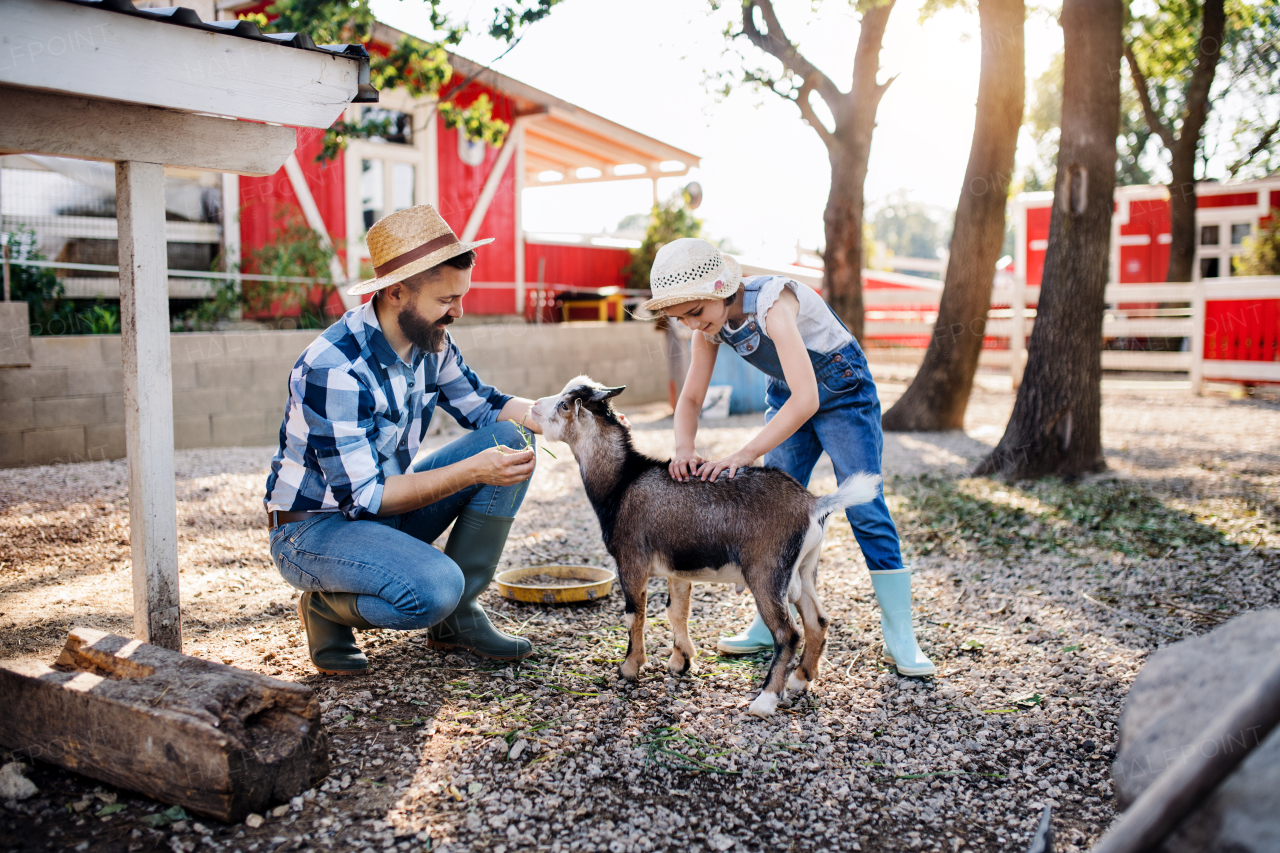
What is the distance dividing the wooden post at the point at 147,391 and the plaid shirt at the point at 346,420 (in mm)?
411

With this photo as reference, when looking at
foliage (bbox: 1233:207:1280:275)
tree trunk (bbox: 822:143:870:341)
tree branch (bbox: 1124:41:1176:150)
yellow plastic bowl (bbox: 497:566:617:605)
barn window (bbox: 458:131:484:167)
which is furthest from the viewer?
tree branch (bbox: 1124:41:1176:150)

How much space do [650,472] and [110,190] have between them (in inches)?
378

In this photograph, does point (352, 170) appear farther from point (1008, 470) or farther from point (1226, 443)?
point (1226, 443)

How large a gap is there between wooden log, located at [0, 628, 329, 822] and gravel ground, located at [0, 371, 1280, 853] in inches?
3.6

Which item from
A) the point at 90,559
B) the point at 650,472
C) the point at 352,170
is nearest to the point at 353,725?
the point at 650,472

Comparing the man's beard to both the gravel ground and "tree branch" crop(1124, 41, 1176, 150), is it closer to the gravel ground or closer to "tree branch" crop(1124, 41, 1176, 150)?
the gravel ground

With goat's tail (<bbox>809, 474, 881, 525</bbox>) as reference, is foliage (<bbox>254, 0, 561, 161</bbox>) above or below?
above

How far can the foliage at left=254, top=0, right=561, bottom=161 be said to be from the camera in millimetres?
7793

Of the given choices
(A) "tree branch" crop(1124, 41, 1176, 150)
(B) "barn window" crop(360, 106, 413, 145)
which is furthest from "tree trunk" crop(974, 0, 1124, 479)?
(A) "tree branch" crop(1124, 41, 1176, 150)

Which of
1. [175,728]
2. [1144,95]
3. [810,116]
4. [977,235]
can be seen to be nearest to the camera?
[175,728]

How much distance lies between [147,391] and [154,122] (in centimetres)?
102

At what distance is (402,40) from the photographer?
28.1ft

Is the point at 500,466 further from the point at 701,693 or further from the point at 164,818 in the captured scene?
the point at 164,818

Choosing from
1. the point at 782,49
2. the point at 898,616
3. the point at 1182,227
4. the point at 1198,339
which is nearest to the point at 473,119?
the point at 782,49
